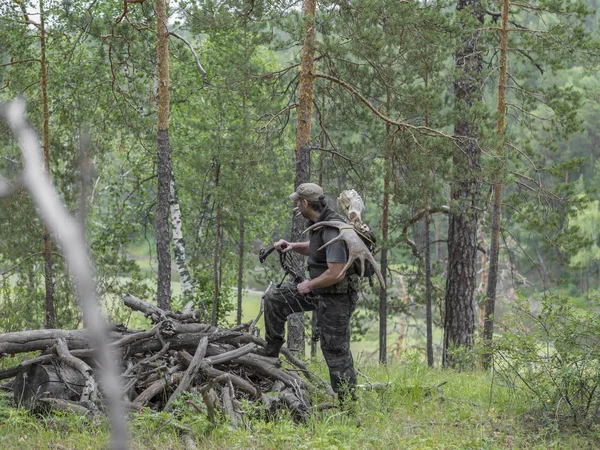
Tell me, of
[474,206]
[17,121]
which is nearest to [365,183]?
[474,206]

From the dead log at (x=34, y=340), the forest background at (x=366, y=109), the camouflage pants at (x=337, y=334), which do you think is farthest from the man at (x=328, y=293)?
the dead log at (x=34, y=340)

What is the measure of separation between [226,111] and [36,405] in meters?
15.8

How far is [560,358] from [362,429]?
7.44ft

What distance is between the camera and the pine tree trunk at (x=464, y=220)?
1358cm

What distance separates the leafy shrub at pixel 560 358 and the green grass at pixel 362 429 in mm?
230

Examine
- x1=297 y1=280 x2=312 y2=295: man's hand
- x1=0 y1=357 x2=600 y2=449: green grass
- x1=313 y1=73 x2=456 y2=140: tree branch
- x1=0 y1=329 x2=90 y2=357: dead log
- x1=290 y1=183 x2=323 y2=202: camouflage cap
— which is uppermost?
x1=313 y1=73 x2=456 y2=140: tree branch

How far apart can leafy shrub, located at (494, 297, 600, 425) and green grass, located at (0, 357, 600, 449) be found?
230mm

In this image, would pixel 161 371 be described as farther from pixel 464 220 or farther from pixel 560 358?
pixel 464 220

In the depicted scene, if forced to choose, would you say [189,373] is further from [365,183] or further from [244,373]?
[365,183]

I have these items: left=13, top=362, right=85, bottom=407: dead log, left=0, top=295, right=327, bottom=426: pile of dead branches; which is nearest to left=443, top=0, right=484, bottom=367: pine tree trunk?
left=0, top=295, right=327, bottom=426: pile of dead branches

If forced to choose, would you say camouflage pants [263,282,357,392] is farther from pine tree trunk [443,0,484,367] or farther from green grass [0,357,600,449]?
pine tree trunk [443,0,484,367]

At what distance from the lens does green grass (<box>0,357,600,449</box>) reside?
5.41 m

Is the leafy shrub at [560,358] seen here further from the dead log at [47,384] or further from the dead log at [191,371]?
the dead log at [47,384]

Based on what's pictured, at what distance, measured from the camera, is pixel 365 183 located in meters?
15.0
